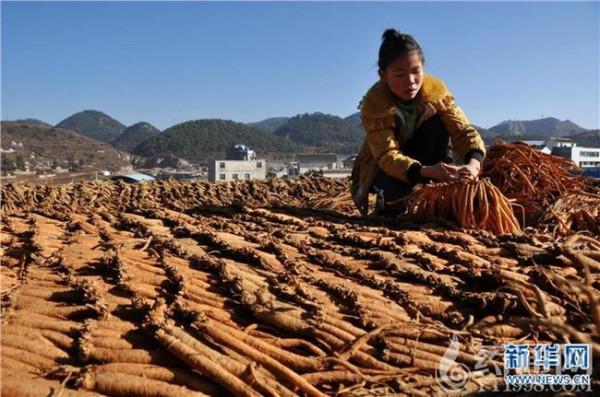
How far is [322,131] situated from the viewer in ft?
385

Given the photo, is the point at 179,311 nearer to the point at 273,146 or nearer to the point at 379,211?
the point at 379,211

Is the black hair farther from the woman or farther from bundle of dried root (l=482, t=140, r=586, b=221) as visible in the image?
bundle of dried root (l=482, t=140, r=586, b=221)

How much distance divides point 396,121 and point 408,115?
0.11 metres

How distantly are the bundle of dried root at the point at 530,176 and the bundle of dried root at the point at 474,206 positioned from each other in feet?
1.40

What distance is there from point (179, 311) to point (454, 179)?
6.39ft

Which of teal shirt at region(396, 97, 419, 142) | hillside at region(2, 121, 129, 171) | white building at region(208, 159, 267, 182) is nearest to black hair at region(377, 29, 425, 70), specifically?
teal shirt at region(396, 97, 419, 142)

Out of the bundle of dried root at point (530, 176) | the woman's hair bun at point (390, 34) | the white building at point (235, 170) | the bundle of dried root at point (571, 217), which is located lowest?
the white building at point (235, 170)

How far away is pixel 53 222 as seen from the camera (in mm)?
2885

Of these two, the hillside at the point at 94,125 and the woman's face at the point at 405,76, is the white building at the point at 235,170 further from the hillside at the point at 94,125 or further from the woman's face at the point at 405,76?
the hillside at the point at 94,125

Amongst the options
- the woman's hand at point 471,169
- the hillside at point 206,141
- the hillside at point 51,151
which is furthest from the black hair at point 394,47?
the hillside at point 206,141

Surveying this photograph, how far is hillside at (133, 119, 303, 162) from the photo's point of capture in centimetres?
8194

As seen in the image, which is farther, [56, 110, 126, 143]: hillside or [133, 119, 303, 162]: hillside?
[56, 110, 126, 143]: hillside

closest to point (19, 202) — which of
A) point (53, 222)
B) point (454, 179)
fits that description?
point (53, 222)

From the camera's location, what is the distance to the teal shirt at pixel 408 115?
3709 millimetres
